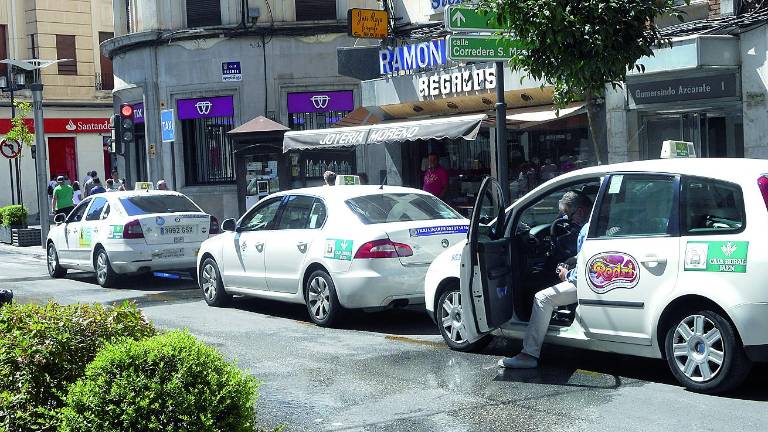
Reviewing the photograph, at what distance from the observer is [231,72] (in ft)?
83.0

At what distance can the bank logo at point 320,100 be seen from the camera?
25.6 m

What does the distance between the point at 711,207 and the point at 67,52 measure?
39399 millimetres

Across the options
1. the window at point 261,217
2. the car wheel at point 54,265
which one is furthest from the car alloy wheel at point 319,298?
the car wheel at point 54,265

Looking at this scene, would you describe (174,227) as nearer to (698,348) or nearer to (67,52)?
(698,348)

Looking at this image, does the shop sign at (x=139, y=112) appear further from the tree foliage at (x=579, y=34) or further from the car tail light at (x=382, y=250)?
the car tail light at (x=382, y=250)

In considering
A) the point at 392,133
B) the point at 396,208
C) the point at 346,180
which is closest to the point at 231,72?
the point at 392,133

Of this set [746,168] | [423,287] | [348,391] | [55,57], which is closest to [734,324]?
[746,168]

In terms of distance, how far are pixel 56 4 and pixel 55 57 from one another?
7.66 ft

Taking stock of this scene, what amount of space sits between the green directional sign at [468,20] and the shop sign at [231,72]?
14.5 m

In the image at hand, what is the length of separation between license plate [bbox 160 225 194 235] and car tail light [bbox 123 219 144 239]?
338 millimetres

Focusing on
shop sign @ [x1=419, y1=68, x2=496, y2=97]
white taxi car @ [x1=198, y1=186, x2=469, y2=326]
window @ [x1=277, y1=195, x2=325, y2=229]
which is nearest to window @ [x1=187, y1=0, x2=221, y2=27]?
shop sign @ [x1=419, y1=68, x2=496, y2=97]

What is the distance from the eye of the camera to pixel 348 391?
768cm

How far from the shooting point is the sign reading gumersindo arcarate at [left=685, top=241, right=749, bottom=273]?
6.74 meters

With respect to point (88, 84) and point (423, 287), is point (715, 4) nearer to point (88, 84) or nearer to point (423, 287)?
point (423, 287)
